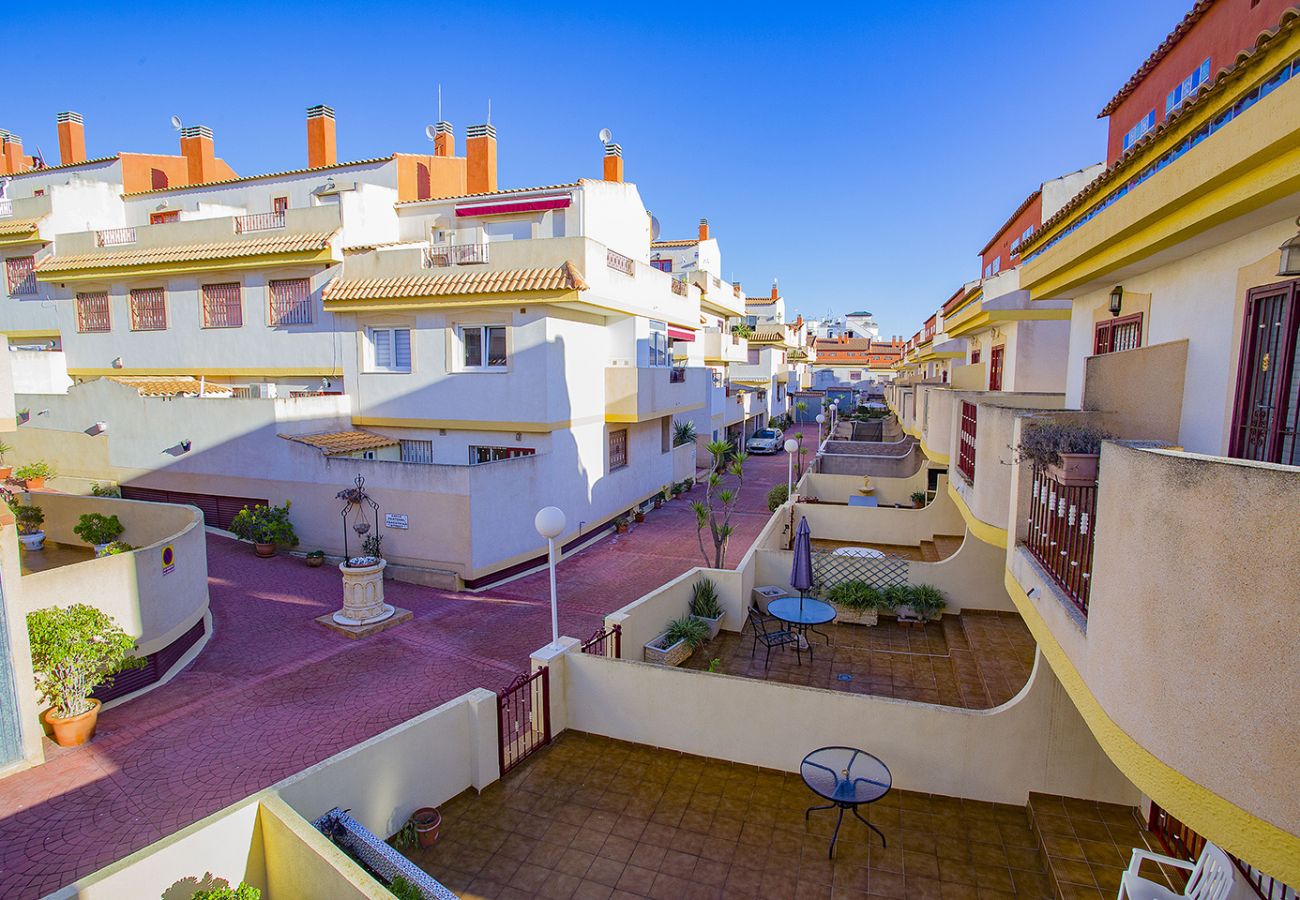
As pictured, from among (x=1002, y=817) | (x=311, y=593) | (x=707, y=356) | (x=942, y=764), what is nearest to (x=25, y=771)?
(x=311, y=593)

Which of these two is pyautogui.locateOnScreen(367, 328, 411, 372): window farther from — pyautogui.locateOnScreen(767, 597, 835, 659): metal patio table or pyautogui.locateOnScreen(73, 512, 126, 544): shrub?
pyautogui.locateOnScreen(767, 597, 835, 659): metal patio table

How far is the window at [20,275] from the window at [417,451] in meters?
18.8

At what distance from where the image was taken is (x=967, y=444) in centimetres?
1184

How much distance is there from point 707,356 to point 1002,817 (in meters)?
28.2

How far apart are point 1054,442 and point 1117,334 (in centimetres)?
398

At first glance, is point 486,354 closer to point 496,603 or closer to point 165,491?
point 496,603

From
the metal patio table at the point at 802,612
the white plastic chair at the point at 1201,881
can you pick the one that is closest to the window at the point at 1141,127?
the metal patio table at the point at 802,612

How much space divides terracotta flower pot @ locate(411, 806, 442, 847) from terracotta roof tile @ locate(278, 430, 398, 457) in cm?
1110

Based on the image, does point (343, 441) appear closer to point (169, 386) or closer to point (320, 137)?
point (169, 386)

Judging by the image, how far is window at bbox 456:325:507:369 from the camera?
690 inches

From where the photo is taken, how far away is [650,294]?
21.3 meters

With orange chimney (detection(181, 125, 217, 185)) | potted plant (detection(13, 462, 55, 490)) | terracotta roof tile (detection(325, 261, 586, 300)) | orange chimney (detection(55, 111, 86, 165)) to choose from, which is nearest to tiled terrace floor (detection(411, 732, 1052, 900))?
terracotta roof tile (detection(325, 261, 586, 300))

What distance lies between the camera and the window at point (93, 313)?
Answer: 22.1 m

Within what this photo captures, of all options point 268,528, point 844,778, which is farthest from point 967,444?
point 268,528
